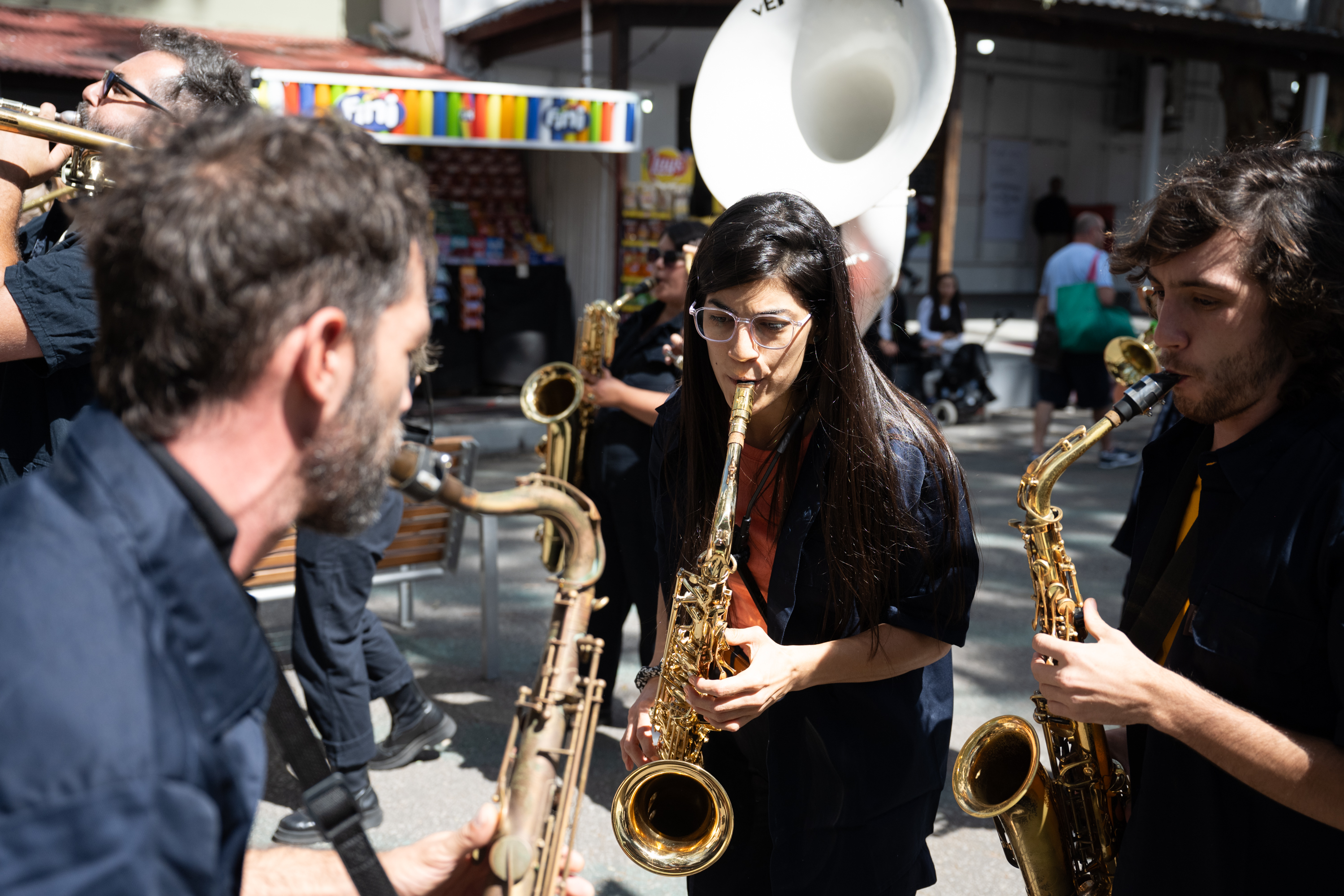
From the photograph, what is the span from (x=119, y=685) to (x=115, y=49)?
9.23 metres

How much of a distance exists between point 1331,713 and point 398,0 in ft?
35.6

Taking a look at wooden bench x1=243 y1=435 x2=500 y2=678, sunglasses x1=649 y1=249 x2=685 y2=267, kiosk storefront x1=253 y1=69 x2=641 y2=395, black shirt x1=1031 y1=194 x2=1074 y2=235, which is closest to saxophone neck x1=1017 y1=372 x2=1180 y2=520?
sunglasses x1=649 y1=249 x2=685 y2=267

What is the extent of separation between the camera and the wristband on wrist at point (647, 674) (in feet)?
6.85

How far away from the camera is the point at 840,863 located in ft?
6.16

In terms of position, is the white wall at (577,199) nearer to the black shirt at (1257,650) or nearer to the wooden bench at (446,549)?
the wooden bench at (446,549)

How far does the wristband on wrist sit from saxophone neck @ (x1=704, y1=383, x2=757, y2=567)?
0.28m

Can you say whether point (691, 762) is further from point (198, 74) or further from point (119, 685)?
point (198, 74)

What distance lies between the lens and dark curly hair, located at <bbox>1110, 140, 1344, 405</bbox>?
1652 mm

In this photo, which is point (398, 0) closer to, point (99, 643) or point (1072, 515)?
point (1072, 515)

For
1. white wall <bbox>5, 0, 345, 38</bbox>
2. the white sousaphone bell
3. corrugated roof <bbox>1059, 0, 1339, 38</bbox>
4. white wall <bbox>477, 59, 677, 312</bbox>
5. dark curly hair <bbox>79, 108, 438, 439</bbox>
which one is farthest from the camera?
white wall <bbox>477, 59, 677, 312</bbox>

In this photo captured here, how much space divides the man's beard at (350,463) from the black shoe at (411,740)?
2.90 meters

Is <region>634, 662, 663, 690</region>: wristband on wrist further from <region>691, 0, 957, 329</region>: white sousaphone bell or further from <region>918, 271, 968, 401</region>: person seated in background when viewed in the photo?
<region>918, 271, 968, 401</region>: person seated in background

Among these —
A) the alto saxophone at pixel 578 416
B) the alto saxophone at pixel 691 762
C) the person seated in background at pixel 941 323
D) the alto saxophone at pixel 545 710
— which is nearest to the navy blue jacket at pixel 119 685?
the alto saxophone at pixel 545 710

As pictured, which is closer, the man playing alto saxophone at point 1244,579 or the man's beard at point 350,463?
the man's beard at point 350,463
